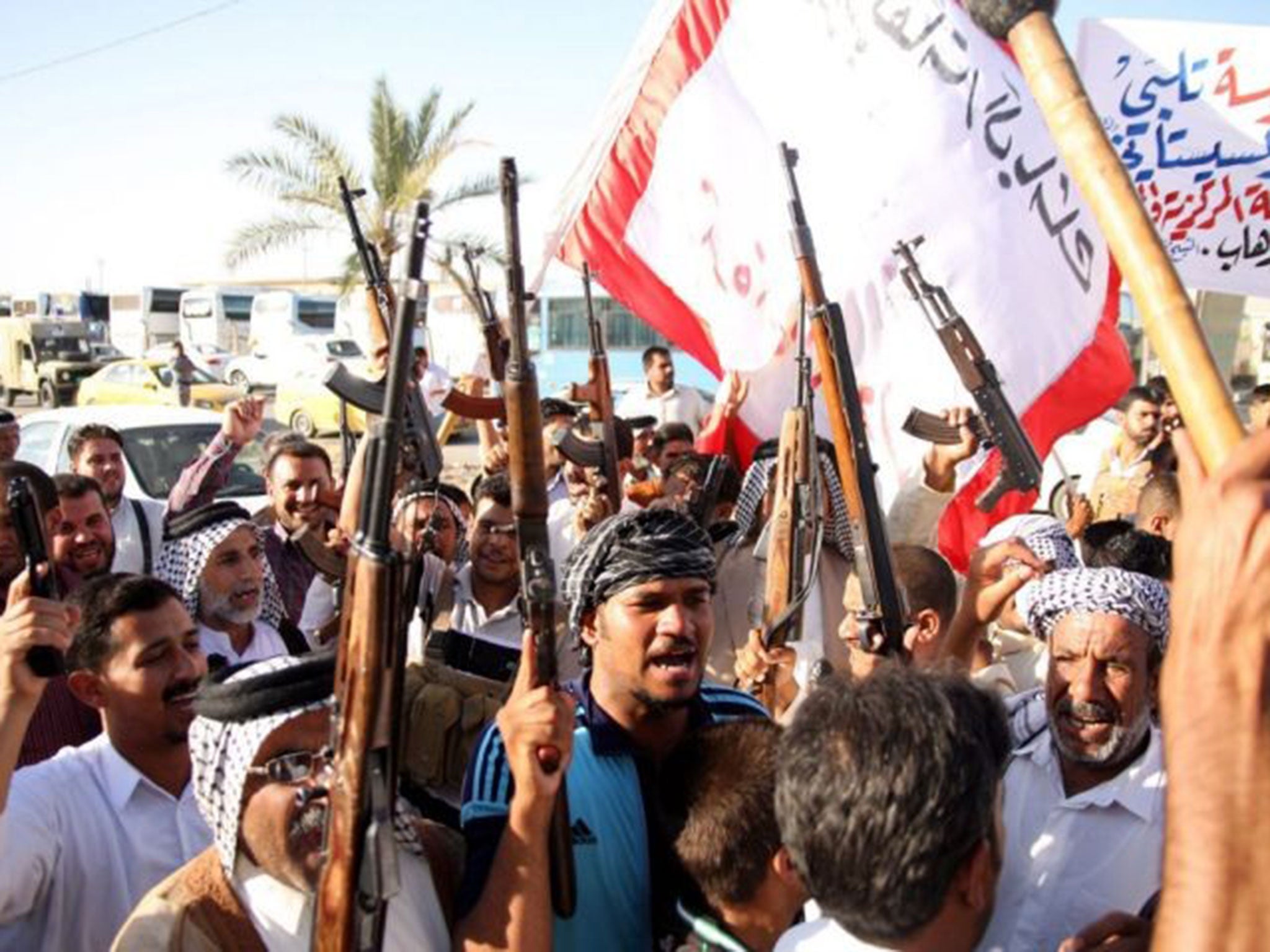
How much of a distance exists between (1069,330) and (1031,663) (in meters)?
1.94

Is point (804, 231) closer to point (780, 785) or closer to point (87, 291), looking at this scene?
point (780, 785)

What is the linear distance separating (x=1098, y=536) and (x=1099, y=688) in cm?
185

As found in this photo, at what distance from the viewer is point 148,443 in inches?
359

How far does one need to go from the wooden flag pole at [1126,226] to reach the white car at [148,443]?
26.2 feet

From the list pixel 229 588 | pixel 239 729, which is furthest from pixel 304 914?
pixel 229 588

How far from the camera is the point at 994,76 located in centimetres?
545

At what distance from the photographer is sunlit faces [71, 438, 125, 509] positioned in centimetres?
569

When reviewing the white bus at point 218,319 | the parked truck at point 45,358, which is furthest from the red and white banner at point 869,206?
the white bus at point 218,319

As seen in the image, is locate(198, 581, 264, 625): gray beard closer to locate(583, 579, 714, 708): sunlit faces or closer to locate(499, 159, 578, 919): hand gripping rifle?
locate(583, 579, 714, 708): sunlit faces

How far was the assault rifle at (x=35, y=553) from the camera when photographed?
7.23ft

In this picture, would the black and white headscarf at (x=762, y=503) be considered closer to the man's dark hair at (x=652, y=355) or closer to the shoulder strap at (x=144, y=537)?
the shoulder strap at (x=144, y=537)

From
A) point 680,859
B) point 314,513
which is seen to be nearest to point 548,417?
point 314,513

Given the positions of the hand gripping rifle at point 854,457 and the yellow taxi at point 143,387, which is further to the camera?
the yellow taxi at point 143,387

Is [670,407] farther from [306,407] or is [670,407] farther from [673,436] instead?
[306,407]
